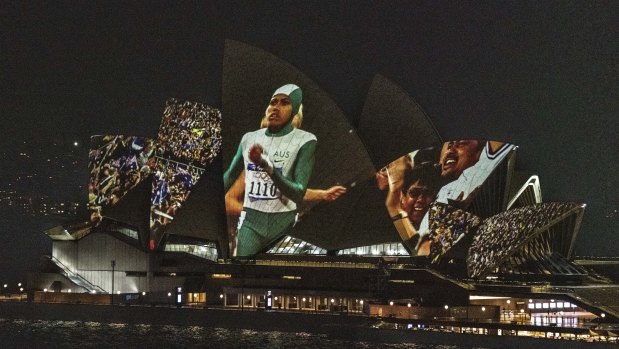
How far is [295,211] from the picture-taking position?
63.2 metres

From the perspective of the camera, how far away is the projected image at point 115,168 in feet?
215

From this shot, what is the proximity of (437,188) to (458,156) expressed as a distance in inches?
103

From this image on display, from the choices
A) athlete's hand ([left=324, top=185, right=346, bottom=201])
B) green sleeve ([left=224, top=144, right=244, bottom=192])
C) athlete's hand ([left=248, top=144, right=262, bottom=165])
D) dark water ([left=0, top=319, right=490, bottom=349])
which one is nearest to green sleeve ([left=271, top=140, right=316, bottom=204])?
athlete's hand ([left=248, top=144, right=262, bottom=165])

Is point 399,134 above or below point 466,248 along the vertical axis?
above

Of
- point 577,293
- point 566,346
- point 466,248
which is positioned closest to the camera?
point 566,346

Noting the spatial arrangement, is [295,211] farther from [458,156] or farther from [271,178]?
[458,156]

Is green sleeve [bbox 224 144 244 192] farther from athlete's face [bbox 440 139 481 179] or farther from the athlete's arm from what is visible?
athlete's face [bbox 440 139 481 179]

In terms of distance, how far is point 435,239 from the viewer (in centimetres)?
5806

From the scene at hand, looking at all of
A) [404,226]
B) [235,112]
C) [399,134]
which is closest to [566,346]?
[404,226]

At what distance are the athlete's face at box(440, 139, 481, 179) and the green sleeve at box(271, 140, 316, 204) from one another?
9821 mm

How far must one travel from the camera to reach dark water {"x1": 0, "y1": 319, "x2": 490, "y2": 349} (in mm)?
42969

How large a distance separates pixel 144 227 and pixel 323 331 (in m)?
22.7

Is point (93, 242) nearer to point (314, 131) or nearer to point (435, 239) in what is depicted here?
point (314, 131)

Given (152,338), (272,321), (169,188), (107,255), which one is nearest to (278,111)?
(169,188)
